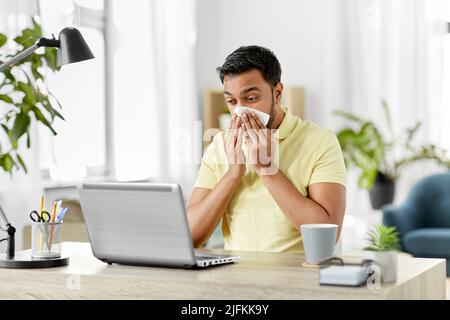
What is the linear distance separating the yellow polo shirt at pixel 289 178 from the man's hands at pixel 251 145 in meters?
0.08

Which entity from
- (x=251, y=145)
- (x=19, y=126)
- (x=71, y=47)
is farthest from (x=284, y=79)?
(x=71, y=47)

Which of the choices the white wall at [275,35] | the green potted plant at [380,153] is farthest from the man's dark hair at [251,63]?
the white wall at [275,35]

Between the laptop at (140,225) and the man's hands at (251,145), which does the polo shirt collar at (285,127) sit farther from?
the laptop at (140,225)

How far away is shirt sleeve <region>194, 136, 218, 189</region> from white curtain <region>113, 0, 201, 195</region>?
2.67 metres

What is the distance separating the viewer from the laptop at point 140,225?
1.74 metres

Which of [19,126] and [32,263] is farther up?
[19,126]

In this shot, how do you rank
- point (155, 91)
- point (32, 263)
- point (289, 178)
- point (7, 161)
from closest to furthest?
point (32, 263), point (289, 178), point (7, 161), point (155, 91)

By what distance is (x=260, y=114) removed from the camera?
2312mm

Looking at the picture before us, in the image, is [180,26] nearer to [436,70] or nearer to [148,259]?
[436,70]

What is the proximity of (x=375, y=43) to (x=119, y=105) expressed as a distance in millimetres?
2308

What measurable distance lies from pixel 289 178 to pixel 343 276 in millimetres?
834

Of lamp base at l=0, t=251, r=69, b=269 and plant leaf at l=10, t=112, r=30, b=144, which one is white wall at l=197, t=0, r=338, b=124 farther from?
lamp base at l=0, t=251, r=69, b=269

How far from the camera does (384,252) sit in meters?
1.57

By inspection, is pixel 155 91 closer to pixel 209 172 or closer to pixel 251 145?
pixel 209 172
